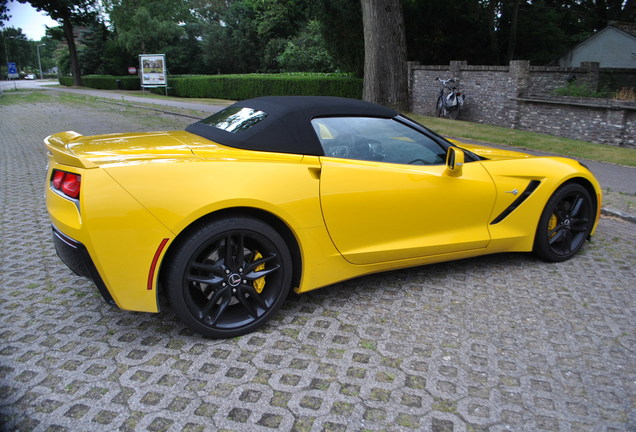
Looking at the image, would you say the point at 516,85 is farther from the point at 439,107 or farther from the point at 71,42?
the point at 71,42

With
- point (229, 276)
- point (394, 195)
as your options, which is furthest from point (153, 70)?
point (229, 276)

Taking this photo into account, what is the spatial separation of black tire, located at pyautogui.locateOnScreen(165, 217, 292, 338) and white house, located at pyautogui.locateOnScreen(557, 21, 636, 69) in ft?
85.9

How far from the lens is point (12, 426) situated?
7.18ft

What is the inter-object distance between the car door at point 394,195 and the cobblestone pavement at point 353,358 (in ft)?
1.40

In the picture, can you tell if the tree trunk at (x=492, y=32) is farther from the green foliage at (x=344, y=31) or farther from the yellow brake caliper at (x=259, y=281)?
the yellow brake caliper at (x=259, y=281)

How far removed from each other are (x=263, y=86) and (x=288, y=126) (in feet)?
83.2

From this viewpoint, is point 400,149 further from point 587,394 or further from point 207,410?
point 207,410

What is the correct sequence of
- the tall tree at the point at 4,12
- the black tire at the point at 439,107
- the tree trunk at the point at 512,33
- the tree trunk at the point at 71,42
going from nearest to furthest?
the tall tree at the point at 4,12 → the black tire at the point at 439,107 → the tree trunk at the point at 512,33 → the tree trunk at the point at 71,42

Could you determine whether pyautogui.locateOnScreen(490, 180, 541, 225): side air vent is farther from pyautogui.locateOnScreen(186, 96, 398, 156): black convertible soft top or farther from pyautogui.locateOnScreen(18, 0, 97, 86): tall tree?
pyautogui.locateOnScreen(18, 0, 97, 86): tall tree

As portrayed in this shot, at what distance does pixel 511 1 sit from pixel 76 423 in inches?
1164

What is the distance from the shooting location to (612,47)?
25.0 m

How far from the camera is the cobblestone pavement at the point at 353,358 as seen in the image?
2.32m

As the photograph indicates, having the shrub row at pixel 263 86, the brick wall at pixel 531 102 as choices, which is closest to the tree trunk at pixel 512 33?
the brick wall at pixel 531 102

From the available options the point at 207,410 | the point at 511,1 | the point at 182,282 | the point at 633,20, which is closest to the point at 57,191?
the point at 182,282
